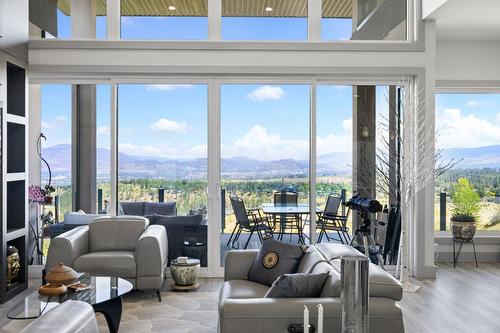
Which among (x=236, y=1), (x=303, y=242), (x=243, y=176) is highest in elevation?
(x=236, y=1)

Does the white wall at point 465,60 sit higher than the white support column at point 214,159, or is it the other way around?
the white wall at point 465,60

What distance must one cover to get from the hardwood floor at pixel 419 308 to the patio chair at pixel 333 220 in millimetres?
1042

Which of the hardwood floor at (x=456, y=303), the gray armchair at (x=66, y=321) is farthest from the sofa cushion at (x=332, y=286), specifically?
the hardwood floor at (x=456, y=303)

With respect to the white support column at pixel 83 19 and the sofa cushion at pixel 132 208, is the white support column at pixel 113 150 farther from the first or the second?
the white support column at pixel 83 19

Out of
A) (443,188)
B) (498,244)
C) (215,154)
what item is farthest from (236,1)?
(498,244)

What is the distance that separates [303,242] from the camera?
19.8 ft

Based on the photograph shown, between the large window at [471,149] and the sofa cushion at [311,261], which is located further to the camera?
the large window at [471,149]

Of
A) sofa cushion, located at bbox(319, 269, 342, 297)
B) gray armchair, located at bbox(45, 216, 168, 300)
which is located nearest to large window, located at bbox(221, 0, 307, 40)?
gray armchair, located at bbox(45, 216, 168, 300)

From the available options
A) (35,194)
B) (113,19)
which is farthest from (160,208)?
(113,19)

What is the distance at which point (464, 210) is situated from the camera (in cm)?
689

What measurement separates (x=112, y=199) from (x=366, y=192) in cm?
310

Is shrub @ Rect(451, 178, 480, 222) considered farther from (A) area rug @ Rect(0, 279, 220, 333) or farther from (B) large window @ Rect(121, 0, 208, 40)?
(B) large window @ Rect(121, 0, 208, 40)

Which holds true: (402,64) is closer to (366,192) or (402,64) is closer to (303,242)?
(366,192)

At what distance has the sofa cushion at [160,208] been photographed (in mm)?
6000
